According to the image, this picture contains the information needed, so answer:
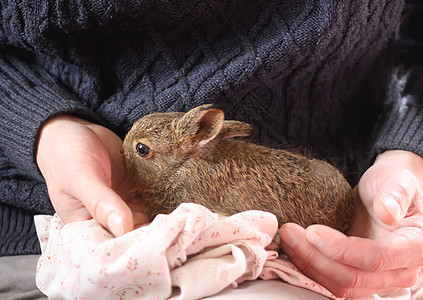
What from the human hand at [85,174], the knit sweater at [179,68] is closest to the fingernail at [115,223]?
the human hand at [85,174]

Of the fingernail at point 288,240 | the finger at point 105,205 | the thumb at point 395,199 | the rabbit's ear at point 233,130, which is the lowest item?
the fingernail at point 288,240

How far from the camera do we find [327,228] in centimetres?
98

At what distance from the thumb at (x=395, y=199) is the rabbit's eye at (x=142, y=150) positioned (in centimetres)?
53

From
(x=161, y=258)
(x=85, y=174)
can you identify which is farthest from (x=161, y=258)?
(x=85, y=174)

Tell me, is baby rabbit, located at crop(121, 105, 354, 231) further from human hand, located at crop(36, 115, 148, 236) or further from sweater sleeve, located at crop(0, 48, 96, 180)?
sweater sleeve, located at crop(0, 48, 96, 180)

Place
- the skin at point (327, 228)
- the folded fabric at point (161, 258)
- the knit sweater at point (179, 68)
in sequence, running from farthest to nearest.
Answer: the knit sweater at point (179, 68)
the skin at point (327, 228)
the folded fabric at point (161, 258)

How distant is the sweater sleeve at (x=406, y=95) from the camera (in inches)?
54.3

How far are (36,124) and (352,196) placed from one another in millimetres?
819

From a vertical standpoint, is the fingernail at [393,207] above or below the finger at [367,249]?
above

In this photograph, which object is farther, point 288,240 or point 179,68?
point 179,68

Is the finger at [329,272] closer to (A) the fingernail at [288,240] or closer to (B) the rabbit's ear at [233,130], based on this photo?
(A) the fingernail at [288,240]

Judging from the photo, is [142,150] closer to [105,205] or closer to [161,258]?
[105,205]

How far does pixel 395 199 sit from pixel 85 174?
2.16 feet

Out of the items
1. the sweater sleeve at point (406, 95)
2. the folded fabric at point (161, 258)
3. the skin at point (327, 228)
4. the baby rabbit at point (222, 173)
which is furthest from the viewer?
the sweater sleeve at point (406, 95)
